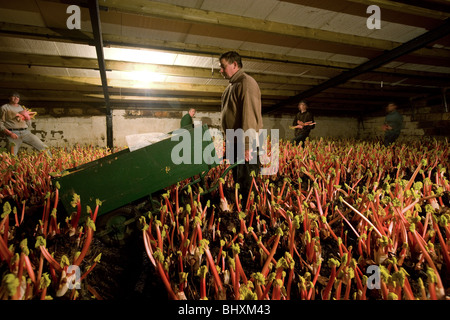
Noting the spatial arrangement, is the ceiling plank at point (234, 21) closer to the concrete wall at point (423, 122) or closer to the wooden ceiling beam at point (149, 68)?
the wooden ceiling beam at point (149, 68)

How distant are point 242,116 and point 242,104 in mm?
153

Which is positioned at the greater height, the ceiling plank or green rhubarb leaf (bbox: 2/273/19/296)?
the ceiling plank

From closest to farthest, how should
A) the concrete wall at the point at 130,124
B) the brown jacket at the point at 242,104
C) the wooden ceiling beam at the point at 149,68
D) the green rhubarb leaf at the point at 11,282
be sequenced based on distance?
the green rhubarb leaf at the point at 11,282 → the brown jacket at the point at 242,104 → the wooden ceiling beam at the point at 149,68 → the concrete wall at the point at 130,124

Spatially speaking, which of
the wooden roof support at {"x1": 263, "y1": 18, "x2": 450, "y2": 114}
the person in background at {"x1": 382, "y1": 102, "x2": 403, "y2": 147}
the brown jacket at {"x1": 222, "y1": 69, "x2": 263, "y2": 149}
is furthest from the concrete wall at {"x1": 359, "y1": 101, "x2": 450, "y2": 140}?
the brown jacket at {"x1": 222, "y1": 69, "x2": 263, "y2": 149}

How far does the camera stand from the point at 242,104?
261cm

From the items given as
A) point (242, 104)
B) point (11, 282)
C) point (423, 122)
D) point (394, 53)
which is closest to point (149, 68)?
point (242, 104)

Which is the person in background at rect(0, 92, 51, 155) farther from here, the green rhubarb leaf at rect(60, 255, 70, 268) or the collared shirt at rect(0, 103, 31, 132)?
the green rhubarb leaf at rect(60, 255, 70, 268)

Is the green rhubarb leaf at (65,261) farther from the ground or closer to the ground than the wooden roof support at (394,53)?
closer to the ground

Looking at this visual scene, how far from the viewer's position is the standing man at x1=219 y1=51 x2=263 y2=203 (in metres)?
2.58

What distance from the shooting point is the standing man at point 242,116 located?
258 cm

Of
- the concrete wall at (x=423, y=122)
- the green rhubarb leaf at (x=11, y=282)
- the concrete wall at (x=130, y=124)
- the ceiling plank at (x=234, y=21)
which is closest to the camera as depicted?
the green rhubarb leaf at (x=11, y=282)

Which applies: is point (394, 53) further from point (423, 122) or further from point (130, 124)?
point (130, 124)

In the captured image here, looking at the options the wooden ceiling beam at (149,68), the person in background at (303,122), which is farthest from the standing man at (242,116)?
the person in background at (303,122)

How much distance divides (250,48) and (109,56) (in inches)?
134
